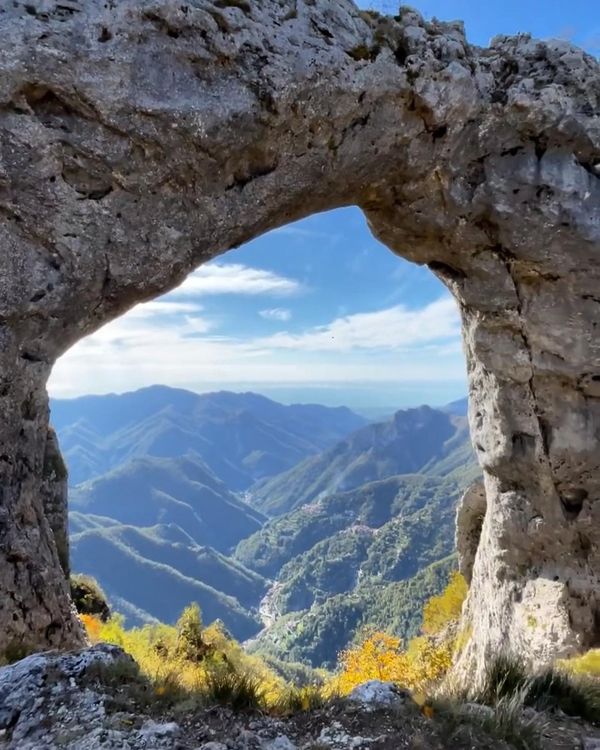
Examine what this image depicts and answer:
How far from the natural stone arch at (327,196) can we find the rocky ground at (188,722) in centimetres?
277

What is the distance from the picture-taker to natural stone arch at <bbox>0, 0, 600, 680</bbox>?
30.2ft

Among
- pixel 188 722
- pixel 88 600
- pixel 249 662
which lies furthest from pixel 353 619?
pixel 188 722

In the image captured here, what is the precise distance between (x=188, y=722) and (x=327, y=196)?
11602 mm

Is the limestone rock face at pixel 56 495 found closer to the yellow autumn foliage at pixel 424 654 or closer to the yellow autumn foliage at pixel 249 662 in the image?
the yellow autumn foliage at pixel 249 662

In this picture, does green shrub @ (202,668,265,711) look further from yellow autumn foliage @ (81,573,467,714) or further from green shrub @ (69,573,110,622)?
green shrub @ (69,573,110,622)

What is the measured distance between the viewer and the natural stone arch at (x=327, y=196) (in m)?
9.22

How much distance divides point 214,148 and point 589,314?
447 inches

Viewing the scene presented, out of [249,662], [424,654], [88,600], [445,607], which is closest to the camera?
[88,600]

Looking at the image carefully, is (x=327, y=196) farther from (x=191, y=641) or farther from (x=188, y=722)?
(x=191, y=641)

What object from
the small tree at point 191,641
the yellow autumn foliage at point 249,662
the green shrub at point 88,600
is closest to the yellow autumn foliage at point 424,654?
the yellow autumn foliage at point 249,662

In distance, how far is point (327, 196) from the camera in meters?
13.5

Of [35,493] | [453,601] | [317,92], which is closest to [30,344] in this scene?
[35,493]

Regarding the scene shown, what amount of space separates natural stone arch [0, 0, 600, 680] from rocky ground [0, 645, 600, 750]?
2.77 meters

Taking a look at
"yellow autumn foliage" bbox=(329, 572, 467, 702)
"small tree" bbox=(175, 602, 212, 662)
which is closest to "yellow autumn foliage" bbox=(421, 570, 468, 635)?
"yellow autumn foliage" bbox=(329, 572, 467, 702)
